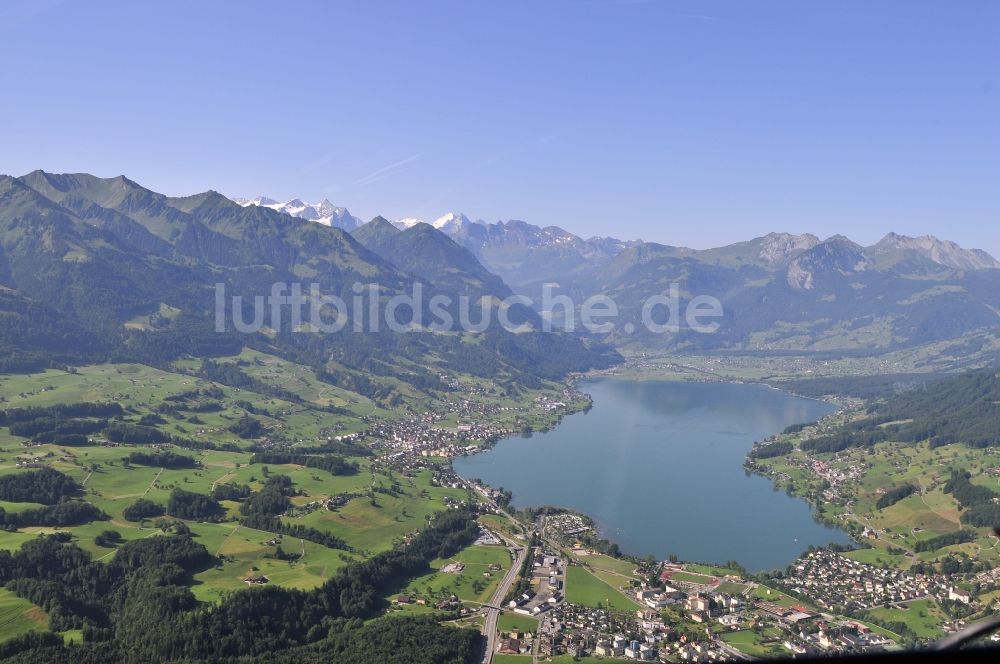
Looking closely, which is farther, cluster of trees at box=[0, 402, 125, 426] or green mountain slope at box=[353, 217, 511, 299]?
green mountain slope at box=[353, 217, 511, 299]

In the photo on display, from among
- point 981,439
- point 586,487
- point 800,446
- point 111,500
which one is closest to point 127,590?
point 111,500

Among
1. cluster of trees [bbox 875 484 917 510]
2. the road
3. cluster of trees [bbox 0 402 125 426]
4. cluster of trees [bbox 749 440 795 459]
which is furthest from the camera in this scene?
cluster of trees [bbox 749 440 795 459]

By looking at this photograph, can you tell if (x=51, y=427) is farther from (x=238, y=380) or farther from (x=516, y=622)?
(x=516, y=622)

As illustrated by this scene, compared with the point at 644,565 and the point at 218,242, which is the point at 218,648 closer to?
the point at 644,565

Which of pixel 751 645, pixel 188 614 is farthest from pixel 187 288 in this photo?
pixel 751 645

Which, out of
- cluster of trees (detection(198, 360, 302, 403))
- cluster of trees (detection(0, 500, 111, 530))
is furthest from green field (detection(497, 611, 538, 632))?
cluster of trees (detection(198, 360, 302, 403))

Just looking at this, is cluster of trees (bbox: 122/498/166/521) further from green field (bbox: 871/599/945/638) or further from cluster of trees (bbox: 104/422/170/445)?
green field (bbox: 871/599/945/638)

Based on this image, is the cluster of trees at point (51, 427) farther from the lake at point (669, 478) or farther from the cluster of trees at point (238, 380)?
the lake at point (669, 478)
